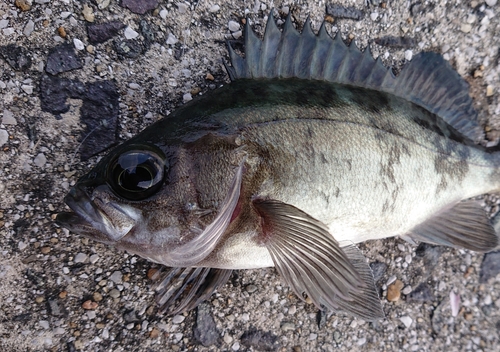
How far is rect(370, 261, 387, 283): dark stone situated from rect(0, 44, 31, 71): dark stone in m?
2.36

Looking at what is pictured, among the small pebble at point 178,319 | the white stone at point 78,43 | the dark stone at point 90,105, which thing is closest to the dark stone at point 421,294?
the small pebble at point 178,319

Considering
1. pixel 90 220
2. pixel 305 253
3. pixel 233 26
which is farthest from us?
pixel 233 26

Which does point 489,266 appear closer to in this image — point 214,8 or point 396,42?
point 396,42

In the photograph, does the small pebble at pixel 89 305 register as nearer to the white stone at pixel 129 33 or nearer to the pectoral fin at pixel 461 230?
the white stone at pixel 129 33

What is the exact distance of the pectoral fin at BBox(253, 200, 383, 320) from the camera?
1.55 meters

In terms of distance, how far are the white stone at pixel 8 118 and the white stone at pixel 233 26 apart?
130 centimetres

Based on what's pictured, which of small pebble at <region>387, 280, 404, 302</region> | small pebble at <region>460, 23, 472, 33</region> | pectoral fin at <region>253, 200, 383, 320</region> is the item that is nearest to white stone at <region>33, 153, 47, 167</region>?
pectoral fin at <region>253, 200, 383, 320</region>

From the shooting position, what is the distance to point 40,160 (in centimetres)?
196

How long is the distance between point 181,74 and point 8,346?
1.74m

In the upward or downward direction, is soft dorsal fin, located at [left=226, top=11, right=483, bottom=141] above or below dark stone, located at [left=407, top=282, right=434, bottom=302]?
above

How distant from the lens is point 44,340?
1951 mm

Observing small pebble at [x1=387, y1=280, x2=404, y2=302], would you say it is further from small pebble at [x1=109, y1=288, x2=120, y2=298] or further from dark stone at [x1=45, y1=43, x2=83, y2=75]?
dark stone at [x1=45, y1=43, x2=83, y2=75]

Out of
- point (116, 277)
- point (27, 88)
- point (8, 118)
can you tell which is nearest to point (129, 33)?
point (27, 88)

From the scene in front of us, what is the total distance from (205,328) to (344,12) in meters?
2.11
